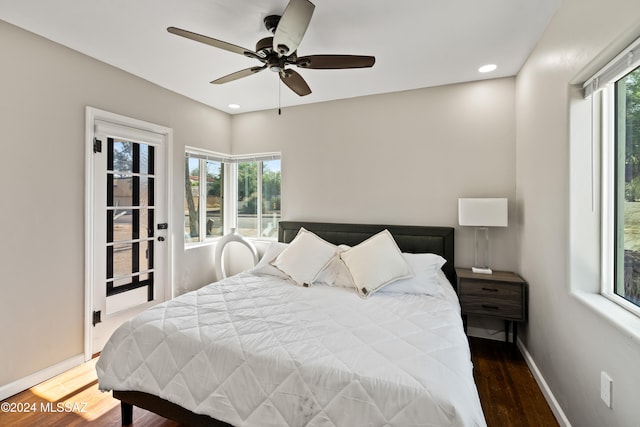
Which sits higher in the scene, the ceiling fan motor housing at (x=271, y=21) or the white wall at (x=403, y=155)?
→ the ceiling fan motor housing at (x=271, y=21)

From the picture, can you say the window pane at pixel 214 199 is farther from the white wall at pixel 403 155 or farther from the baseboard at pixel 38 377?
the baseboard at pixel 38 377

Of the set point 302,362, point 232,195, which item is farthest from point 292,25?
point 232,195

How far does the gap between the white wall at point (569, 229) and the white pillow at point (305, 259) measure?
177 cm

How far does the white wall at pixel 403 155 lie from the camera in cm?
304

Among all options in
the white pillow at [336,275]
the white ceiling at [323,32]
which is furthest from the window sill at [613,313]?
the white ceiling at [323,32]

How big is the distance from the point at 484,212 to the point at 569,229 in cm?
98

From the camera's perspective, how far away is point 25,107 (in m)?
2.23

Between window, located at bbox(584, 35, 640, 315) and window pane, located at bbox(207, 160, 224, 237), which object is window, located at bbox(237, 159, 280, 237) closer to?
window pane, located at bbox(207, 160, 224, 237)

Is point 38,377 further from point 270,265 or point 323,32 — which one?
point 323,32

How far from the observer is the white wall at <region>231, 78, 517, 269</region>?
3035mm

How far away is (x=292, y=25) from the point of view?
163 centimetres

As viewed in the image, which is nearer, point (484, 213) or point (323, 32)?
point (323, 32)

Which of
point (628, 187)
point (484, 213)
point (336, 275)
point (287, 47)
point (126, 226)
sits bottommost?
point (336, 275)

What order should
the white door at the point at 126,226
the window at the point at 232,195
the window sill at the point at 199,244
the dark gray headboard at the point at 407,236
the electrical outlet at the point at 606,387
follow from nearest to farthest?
the electrical outlet at the point at 606,387, the white door at the point at 126,226, the dark gray headboard at the point at 407,236, the window sill at the point at 199,244, the window at the point at 232,195
